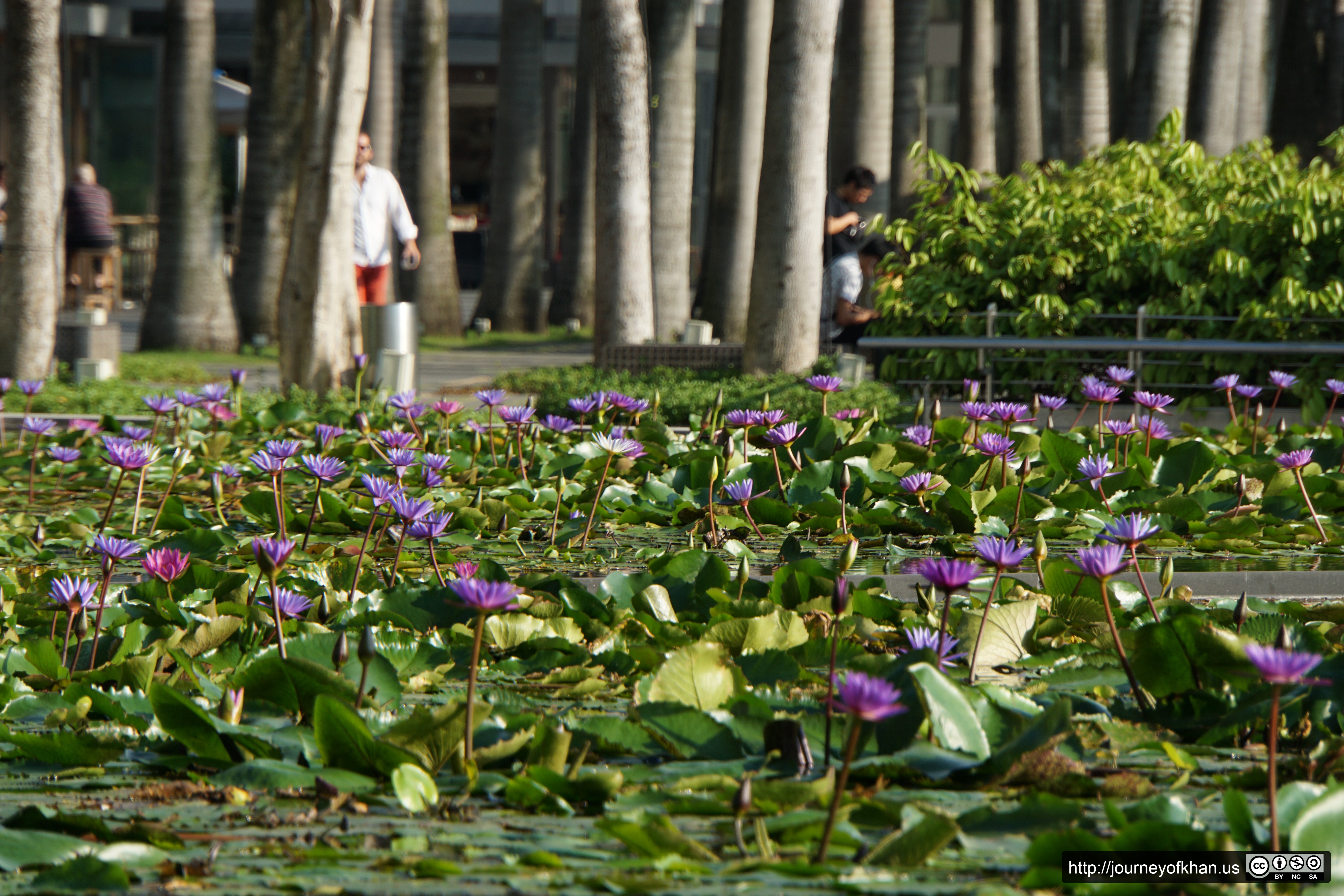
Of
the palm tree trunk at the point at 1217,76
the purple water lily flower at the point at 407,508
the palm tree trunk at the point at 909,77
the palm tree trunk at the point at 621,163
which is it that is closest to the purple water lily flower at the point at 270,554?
the purple water lily flower at the point at 407,508

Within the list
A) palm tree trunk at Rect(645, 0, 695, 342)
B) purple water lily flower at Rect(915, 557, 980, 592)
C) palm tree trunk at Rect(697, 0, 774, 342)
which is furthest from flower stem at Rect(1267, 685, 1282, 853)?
palm tree trunk at Rect(697, 0, 774, 342)

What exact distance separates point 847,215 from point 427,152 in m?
6.22

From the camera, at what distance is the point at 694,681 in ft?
7.74

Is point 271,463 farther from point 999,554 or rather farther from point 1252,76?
point 1252,76

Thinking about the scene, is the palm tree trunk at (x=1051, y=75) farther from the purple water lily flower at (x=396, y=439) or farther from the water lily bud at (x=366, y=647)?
the water lily bud at (x=366, y=647)

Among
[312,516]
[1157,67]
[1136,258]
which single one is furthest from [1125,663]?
[1157,67]

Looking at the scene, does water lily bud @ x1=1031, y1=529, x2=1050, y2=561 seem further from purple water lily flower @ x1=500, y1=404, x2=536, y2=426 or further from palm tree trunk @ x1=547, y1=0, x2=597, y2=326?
palm tree trunk @ x1=547, y1=0, x2=597, y2=326

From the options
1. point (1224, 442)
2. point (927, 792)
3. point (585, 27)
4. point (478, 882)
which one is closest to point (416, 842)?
point (478, 882)

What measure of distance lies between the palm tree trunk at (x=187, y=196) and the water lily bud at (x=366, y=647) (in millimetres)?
11888

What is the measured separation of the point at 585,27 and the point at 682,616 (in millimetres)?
14077

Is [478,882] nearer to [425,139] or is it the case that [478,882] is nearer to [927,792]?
[927,792]

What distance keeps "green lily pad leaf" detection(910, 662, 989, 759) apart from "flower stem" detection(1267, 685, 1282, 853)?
41cm

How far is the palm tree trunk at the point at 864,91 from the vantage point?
12.5 metres

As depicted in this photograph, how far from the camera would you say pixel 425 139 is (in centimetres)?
1540
